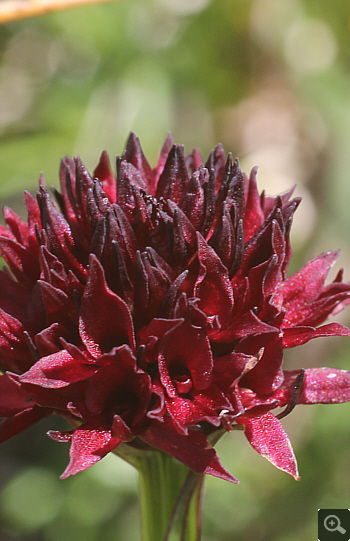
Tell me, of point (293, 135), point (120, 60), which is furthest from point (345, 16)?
point (120, 60)

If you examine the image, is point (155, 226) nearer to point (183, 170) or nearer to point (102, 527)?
point (183, 170)

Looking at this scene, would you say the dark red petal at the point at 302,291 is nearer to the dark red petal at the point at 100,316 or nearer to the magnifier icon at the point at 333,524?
the dark red petal at the point at 100,316

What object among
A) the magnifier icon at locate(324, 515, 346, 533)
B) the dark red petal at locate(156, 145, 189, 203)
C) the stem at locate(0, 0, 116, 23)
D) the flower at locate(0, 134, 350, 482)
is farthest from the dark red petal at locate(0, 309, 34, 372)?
the magnifier icon at locate(324, 515, 346, 533)

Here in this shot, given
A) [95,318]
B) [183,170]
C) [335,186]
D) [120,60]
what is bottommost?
[95,318]

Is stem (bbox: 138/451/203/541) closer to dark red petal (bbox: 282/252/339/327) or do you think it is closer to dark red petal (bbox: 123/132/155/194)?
dark red petal (bbox: 282/252/339/327)

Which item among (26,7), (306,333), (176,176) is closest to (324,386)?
(306,333)

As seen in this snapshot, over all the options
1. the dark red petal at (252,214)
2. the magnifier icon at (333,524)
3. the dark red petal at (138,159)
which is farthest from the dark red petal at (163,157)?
the magnifier icon at (333,524)

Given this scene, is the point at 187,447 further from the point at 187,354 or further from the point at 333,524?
the point at 333,524
